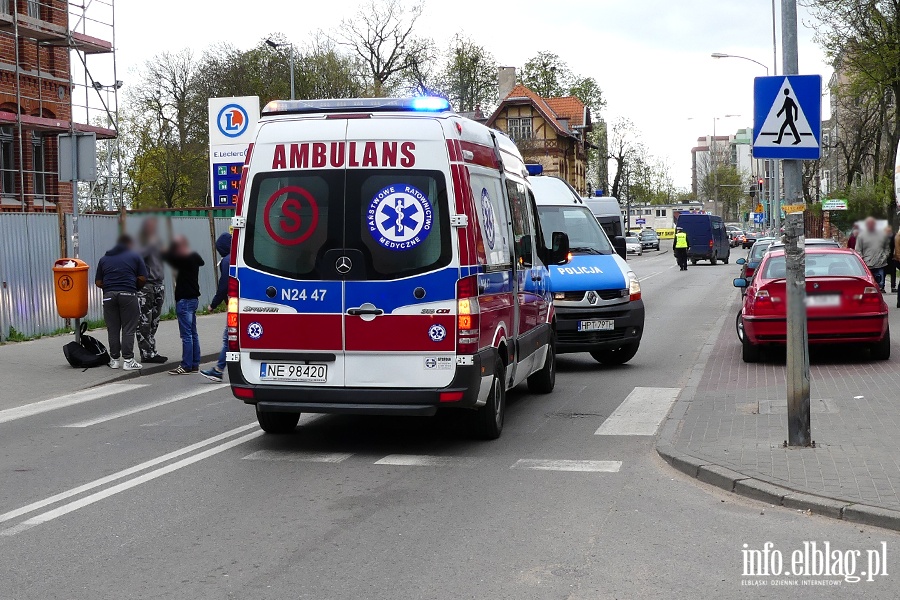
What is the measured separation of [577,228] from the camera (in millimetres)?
15844

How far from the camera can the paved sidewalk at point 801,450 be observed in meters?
6.71

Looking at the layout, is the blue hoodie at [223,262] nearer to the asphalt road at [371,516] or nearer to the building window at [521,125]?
the asphalt road at [371,516]

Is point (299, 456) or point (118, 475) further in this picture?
point (299, 456)

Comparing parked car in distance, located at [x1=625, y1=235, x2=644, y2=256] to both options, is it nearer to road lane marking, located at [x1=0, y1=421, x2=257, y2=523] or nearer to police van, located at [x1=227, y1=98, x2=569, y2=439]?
road lane marking, located at [x1=0, y1=421, x2=257, y2=523]

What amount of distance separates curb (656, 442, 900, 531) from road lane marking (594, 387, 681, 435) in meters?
1.54

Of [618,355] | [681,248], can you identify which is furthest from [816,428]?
[681,248]

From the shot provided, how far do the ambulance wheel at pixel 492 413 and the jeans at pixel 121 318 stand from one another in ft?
21.7

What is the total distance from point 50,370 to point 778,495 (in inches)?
424

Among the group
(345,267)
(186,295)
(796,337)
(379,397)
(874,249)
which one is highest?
(345,267)

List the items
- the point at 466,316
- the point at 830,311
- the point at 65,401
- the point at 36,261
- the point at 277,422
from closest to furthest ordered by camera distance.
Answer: the point at 466,316, the point at 277,422, the point at 65,401, the point at 830,311, the point at 36,261

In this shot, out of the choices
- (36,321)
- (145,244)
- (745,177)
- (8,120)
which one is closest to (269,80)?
(8,120)

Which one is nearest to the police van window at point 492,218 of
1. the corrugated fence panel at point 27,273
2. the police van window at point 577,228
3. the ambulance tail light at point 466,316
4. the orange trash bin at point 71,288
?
the ambulance tail light at point 466,316

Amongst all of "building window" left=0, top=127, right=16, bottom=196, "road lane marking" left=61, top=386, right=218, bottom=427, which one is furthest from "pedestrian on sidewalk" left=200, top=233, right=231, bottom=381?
"building window" left=0, top=127, right=16, bottom=196

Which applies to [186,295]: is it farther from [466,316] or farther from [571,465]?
[571,465]
